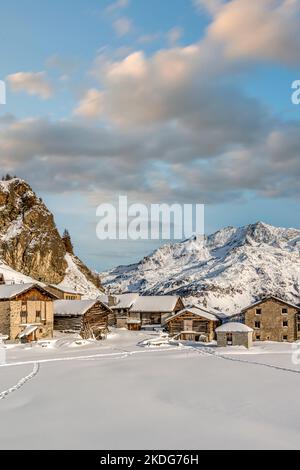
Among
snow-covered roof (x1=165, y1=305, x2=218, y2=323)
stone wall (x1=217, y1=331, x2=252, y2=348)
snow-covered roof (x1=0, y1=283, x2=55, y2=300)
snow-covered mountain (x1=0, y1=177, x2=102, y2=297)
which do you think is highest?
snow-covered mountain (x1=0, y1=177, x2=102, y2=297)

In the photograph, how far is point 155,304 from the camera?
315 feet

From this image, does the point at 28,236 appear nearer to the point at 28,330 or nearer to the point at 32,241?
the point at 32,241

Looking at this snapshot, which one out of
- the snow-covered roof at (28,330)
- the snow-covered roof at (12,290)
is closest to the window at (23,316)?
the snow-covered roof at (28,330)

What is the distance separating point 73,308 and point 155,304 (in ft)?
81.0

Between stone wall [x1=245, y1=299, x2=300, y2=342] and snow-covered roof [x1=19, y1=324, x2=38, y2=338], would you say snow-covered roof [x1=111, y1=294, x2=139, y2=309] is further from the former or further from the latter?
snow-covered roof [x1=19, y1=324, x2=38, y2=338]

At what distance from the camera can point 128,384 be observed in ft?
85.8

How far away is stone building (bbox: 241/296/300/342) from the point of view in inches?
3007

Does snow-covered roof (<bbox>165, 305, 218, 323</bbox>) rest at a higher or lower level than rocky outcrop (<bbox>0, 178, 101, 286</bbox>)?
lower

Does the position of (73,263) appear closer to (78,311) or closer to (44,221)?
(44,221)

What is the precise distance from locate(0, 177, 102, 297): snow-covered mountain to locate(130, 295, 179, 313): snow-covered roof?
47136 millimetres

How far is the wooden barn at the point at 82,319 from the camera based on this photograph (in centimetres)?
7394

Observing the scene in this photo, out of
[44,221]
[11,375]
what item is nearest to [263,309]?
[11,375]

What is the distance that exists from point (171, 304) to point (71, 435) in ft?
266


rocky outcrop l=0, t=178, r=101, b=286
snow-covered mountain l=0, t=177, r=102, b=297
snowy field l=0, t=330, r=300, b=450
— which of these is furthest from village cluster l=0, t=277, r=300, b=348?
rocky outcrop l=0, t=178, r=101, b=286
